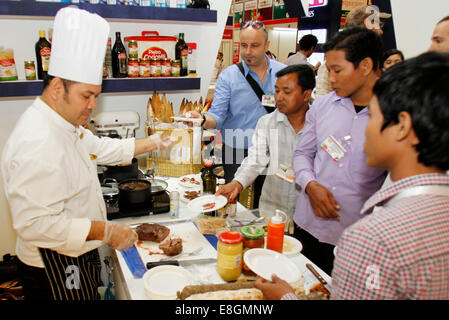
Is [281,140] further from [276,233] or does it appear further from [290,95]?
[276,233]

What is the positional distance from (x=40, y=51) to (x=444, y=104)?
2.94 meters

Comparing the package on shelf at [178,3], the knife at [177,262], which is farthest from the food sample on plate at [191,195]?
the package on shelf at [178,3]

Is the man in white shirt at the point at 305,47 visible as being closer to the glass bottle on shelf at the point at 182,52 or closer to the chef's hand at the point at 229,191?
the glass bottle on shelf at the point at 182,52

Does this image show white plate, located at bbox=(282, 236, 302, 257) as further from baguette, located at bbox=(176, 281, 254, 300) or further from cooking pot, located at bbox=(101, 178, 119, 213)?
cooking pot, located at bbox=(101, 178, 119, 213)

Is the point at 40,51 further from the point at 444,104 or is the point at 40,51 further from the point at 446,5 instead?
the point at 446,5

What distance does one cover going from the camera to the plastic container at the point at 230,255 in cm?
141

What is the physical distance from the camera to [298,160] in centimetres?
207

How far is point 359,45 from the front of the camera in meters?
1.78

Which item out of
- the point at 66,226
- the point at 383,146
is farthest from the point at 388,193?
the point at 66,226

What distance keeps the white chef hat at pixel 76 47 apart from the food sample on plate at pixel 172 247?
88 cm

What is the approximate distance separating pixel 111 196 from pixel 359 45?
1760mm
